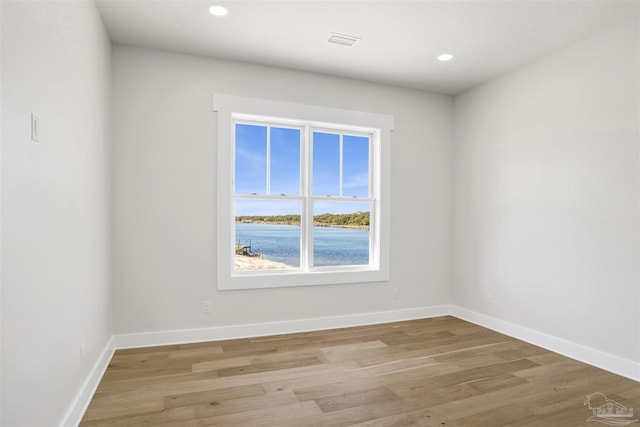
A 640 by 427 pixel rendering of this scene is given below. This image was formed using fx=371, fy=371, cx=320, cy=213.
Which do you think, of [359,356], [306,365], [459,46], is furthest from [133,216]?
[459,46]

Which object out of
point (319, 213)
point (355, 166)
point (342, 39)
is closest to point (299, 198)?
point (319, 213)

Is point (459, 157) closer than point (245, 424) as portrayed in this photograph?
No

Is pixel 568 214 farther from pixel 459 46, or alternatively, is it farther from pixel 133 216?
pixel 133 216

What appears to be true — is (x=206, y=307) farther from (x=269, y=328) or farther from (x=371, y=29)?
(x=371, y=29)

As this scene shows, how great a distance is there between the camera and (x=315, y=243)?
411cm

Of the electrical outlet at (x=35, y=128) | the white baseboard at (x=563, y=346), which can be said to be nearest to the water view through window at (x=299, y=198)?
the white baseboard at (x=563, y=346)

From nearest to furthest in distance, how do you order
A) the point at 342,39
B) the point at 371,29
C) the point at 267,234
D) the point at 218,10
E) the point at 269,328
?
the point at 218,10, the point at 371,29, the point at 342,39, the point at 269,328, the point at 267,234

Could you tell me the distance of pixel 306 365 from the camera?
3000 millimetres

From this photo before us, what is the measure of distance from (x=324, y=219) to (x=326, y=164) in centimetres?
62

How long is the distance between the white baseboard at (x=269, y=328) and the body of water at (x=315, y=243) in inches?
24.1

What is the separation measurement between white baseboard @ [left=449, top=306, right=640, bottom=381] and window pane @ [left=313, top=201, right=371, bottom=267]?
57.2 inches

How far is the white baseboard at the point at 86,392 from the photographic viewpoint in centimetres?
203

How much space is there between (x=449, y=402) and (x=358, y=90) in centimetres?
318

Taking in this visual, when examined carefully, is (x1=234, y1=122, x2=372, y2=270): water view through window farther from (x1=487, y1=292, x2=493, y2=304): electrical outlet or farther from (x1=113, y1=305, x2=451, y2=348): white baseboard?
(x1=487, y1=292, x2=493, y2=304): electrical outlet
